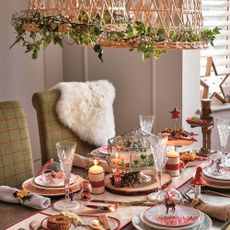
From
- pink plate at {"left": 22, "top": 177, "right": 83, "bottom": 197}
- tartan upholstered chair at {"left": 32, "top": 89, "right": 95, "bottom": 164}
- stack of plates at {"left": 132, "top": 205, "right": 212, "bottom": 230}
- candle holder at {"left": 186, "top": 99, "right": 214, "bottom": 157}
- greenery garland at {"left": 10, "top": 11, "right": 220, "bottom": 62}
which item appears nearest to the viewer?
stack of plates at {"left": 132, "top": 205, "right": 212, "bottom": 230}

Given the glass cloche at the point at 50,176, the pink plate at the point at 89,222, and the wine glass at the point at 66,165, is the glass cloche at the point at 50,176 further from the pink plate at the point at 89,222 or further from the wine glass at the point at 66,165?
the pink plate at the point at 89,222

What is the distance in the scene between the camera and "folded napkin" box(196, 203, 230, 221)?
1552 millimetres

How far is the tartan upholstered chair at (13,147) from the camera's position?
2180 mm

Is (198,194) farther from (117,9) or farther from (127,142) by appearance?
(117,9)

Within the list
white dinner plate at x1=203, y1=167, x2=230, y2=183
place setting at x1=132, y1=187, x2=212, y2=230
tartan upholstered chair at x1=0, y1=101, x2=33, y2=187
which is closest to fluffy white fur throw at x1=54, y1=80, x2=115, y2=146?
tartan upholstered chair at x1=0, y1=101, x2=33, y2=187

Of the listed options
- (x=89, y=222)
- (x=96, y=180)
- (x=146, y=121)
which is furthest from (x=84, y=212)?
(x=146, y=121)

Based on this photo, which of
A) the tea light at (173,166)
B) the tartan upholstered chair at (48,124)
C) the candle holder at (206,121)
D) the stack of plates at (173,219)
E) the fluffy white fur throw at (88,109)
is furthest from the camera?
the fluffy white fur throw at (88,109)

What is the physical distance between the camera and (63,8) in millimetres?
1688

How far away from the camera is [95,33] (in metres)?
1.63

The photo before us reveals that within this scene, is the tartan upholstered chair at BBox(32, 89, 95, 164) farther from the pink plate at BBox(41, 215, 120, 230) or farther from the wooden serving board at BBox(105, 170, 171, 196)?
the pink plate at BBox(41, 215, 120, 230)

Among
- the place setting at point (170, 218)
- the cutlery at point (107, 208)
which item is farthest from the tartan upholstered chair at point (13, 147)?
the place setting at point (170, 218)

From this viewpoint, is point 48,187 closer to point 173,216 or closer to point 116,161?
point 116,161

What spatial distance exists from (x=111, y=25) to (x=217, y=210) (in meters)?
0.75

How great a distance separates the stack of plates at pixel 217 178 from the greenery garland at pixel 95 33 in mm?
557
